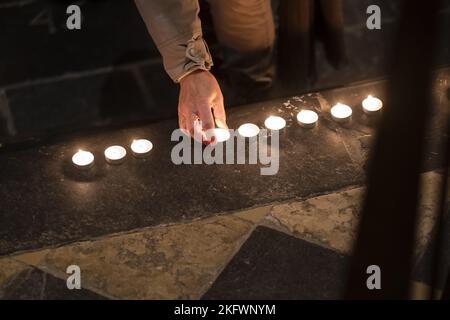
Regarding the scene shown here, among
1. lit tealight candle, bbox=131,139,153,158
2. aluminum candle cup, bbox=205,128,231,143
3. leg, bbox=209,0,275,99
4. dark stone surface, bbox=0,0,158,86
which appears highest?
dark stone surface, bbox=0,0,158,86

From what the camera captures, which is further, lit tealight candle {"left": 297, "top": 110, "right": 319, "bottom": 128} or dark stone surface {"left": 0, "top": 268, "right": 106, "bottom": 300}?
lit tealight candle {"left": 297, "top": 110, "right": 319, "bottom": 128}

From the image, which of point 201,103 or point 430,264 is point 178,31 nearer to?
point 201,103

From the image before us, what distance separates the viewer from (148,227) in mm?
2756

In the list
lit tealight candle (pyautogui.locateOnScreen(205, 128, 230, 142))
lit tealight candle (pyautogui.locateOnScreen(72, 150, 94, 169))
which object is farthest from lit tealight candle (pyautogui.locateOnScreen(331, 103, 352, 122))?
lit tealight candle (pyautogui.locateOnScreen(72, 150, 94, 169))

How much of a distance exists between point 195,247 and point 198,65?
81cm

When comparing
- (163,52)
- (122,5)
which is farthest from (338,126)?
(122,5)

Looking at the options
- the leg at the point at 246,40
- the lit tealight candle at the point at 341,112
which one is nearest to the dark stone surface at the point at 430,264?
the lit tealight candle at the point at 341,112

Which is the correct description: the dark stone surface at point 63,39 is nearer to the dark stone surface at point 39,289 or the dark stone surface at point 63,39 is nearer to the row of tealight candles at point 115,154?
the row of tealight candles at point 115,154

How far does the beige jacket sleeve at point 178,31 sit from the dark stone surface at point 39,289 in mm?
1026

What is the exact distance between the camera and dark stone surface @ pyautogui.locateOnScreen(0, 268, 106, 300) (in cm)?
248

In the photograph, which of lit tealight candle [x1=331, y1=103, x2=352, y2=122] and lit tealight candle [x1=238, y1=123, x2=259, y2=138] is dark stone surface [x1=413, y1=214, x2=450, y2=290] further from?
lit tealight candle [x1=238, y1=123, x2=259, y2=138]

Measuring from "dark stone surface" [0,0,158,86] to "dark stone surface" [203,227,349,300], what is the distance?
1834 mm

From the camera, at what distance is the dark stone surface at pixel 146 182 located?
2.79 meters

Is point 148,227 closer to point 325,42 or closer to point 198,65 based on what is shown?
point 198,65
